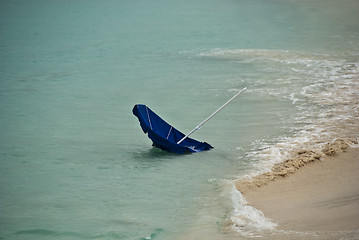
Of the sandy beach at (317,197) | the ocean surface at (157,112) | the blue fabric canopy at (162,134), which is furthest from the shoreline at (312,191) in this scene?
the blue fabric canopy at (162,134)

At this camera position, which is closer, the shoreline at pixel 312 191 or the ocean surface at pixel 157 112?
the shoreline at pixel 312 191

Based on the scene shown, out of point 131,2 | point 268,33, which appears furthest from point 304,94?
point 131,2

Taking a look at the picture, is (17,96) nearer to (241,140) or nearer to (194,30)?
(241,140)

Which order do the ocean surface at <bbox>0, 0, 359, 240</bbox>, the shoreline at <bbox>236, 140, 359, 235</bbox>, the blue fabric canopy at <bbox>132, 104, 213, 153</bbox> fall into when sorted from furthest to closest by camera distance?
the blue fabric canopy at <bbox>132, 104, 213, 153</bbox>
the ocean surface at <bbox>0, 0, 359, 240</bbox>
the shoreline at <bbox>236, 140, 359, 235</bbox>

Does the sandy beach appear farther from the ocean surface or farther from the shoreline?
the ocean surface

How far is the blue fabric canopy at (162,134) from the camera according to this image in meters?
10.3

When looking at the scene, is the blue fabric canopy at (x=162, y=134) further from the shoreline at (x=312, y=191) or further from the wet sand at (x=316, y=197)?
the wet sand at (x=316, y=197)

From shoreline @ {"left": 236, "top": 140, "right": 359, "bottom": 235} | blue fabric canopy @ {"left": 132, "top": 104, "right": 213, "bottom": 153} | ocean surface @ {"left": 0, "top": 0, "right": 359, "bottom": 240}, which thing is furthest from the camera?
blue fabric canopy @ {"left": 132, "top": 104, "right": 213, "bottom": 153}

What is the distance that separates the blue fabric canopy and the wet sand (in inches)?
82.1

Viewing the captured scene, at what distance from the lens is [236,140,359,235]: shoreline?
25.0 ft

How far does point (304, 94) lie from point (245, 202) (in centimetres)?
826

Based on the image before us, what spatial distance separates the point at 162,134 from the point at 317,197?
3440 mm

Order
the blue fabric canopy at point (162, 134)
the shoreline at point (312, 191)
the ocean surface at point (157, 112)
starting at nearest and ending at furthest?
the shoreline at point (312, 191), the ocean surface at point (157, 112), the blue fabric canopy at point (162, 134)


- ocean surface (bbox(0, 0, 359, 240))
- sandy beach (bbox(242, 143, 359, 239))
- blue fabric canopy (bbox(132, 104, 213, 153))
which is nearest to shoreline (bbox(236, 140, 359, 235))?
sandy beach (bbox(242, 143, 359, 239))
